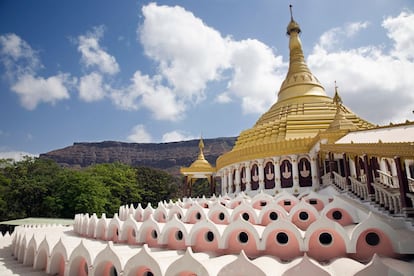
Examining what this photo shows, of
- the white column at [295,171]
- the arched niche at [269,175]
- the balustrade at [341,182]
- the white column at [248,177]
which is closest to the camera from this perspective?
the balustrade at [341,182]

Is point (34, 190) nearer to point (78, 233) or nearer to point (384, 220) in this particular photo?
point (78, 233)

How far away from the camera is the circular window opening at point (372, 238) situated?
33.1 ft

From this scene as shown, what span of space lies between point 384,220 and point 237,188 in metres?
15.9

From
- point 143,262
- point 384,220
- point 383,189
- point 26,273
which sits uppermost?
point 383,189

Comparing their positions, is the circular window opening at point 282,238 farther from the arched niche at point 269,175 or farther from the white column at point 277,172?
the arched niche at point 269,175

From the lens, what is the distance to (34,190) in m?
38.5

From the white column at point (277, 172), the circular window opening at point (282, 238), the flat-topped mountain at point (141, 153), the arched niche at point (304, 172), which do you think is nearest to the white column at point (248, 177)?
the white column at point (277, 172)

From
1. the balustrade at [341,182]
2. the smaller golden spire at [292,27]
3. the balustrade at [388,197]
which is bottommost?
the balustrade at [388,197]

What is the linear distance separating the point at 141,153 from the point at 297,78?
124 m

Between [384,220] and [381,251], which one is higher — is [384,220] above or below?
above

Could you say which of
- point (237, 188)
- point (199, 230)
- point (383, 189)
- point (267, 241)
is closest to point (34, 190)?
point (237, 188)

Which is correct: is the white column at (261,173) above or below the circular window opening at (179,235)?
above

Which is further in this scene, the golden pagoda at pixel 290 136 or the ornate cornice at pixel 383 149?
the golden pagoda at pixel 290 136

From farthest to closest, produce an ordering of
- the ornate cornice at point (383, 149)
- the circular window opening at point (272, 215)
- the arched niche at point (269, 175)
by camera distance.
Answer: the arched niche at point (269, 175), the circular window opening at point (272, 215), the ornate cornice at point (383, 149)
